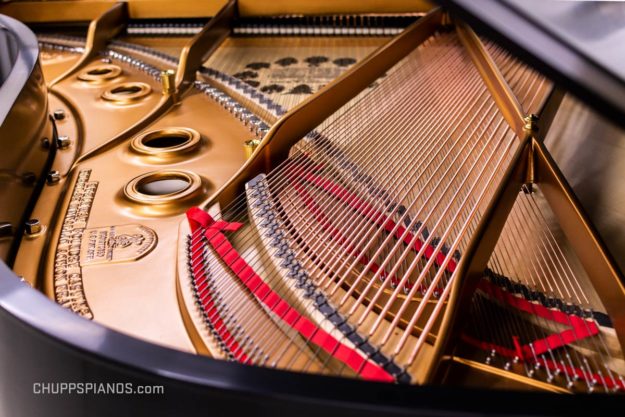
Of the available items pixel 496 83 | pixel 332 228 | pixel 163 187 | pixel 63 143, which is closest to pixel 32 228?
pixel 163 187

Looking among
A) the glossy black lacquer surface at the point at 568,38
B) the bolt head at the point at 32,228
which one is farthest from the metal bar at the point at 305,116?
the glossy black lacquer surface at the point at 568,38

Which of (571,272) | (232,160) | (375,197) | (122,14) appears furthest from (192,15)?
(571,272)

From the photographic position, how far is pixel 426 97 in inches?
115

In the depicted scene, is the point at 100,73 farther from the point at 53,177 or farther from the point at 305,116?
the point at 305,116

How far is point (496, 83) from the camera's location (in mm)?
2504

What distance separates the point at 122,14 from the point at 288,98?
5.07ft

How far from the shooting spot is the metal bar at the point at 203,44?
10.9ft

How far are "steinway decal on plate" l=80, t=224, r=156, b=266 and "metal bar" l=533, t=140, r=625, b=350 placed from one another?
4.13ft

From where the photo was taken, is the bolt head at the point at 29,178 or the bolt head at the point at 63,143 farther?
the bolt head at the point at 63,143

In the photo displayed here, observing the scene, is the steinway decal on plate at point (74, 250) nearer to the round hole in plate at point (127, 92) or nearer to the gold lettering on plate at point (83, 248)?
the gold lettering on plate at point (83, 248)

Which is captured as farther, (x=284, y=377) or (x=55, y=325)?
(x=55, y=325)

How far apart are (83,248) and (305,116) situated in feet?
3.10

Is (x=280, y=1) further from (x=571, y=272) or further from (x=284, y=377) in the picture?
(x=284, y=377)

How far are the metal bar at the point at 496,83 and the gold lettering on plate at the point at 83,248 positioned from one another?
4.26 ft
